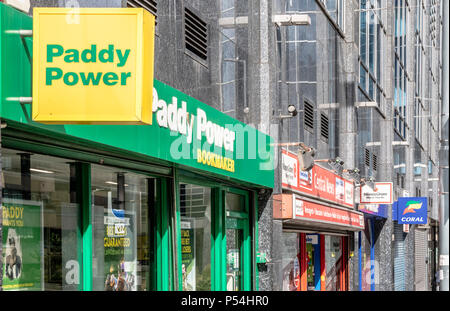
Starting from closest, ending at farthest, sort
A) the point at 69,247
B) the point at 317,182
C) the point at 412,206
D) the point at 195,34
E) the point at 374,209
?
the point at 69,247 → the point at 195,34 → the point at 317,182 → the point at 374,209 → the point at 412,206

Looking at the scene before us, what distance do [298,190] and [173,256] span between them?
5464 mm

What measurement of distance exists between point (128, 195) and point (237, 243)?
3.81 m

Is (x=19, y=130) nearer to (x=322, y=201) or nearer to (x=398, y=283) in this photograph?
(x=322, y=201)

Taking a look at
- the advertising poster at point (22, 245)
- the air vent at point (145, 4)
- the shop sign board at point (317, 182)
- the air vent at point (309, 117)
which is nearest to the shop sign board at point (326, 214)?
the shop sign board at point (317, 182)

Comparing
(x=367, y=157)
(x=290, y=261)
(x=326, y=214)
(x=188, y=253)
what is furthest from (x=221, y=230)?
(x=367, y=157)

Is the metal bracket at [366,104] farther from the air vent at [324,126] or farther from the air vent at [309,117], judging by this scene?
the air vent at [309,117]

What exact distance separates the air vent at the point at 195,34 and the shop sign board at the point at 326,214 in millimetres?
3859

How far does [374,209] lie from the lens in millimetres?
24156

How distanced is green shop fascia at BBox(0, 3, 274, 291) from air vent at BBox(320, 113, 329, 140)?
4863 mm

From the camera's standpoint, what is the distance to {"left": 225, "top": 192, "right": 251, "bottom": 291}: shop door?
12.4 meters

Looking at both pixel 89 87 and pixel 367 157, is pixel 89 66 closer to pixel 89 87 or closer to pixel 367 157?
pixel 89 87

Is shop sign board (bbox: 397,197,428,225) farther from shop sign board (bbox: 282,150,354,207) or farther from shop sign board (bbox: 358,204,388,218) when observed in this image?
shop sign board (bbox: 282,150,354,207)

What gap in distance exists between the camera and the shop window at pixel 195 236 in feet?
35.2

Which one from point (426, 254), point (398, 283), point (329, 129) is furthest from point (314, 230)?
point (426, 254)
